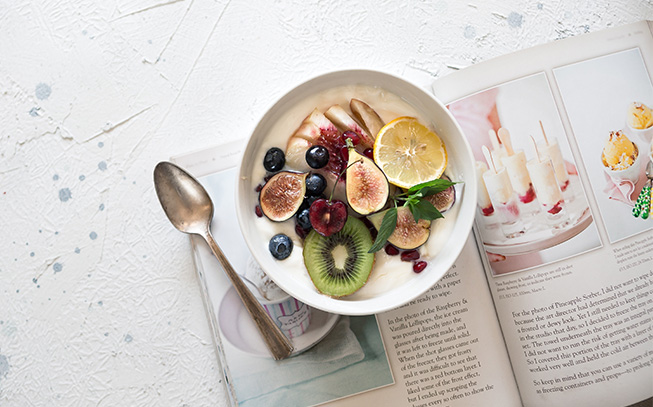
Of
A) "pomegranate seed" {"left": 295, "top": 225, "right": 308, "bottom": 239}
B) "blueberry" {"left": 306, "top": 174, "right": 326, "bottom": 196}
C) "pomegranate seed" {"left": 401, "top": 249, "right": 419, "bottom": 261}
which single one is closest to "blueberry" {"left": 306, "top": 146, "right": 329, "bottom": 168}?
"blueberry" {"left": 306, "top": 174, "right": 326, "bottom": 196}

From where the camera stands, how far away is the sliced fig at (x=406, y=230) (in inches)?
36.4

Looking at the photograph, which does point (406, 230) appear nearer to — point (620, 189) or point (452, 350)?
point (452, 350)

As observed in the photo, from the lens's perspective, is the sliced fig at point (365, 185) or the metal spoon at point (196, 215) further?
the metal spoon at point (196, 215)

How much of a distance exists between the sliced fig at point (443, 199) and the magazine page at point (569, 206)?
120 millimetres

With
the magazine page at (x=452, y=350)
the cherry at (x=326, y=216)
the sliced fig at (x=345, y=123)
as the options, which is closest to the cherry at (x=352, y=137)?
the sliced fig at (x=345, y=123)

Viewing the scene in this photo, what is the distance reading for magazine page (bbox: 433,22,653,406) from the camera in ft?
3.34

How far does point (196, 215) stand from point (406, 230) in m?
0.42

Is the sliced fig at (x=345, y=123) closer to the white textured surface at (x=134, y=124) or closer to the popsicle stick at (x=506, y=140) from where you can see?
the white textured surface at (x=134, y=124)

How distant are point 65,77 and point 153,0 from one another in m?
0.25

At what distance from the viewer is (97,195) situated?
1.06 metres

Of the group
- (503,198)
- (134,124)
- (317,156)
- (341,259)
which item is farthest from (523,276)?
(134,124)

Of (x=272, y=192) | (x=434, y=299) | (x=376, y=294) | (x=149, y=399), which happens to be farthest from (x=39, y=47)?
(x=434, y=299)

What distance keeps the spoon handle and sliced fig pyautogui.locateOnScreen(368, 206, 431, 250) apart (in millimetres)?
292

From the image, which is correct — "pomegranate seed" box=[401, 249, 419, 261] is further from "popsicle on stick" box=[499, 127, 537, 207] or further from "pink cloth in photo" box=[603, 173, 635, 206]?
"pink cloth in photo" box=[603, 173, 635, 206]
